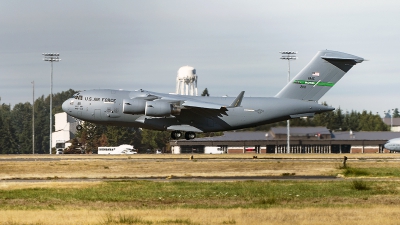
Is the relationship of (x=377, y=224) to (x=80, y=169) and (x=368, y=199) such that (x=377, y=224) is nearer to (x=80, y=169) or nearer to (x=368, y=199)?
(x=368, y=199)

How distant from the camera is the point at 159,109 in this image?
55750 millimetres

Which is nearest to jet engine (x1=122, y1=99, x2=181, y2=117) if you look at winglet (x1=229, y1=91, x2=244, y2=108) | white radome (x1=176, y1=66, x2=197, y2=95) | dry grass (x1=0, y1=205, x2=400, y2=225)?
winglet (x1=229, y1=91, x2=244, y2=108)

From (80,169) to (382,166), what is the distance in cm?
2147

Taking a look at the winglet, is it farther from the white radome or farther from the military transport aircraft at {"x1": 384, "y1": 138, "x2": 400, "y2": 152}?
the white radome

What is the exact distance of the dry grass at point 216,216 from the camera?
22.8 metres

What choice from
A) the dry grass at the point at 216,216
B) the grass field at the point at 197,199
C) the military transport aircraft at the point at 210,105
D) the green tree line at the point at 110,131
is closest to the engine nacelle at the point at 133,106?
the military transport aircraft at the point at 210,105

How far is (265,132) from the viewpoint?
7019 cm

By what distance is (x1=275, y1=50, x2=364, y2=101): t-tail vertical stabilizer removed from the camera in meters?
58.4

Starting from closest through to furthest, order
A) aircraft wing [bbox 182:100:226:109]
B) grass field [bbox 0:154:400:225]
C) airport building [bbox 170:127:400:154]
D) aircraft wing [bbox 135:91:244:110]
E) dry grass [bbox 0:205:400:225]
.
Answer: dry grass [bbox 0:205:400:225], grass field [bbox 0:154:400:225], aircraft wing [bbox 135:91:244:110], aircraft wing [bbox 182:100:226:109], airport building [bbox 170:127:400:154]

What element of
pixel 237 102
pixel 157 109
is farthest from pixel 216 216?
pixel 157 109

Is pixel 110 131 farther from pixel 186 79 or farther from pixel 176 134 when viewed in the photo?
pixel 176 134

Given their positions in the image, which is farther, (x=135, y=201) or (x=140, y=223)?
(x=135, y=201)

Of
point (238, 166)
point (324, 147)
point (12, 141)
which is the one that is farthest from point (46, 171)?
point (12, 141)

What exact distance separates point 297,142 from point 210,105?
23.7 m
